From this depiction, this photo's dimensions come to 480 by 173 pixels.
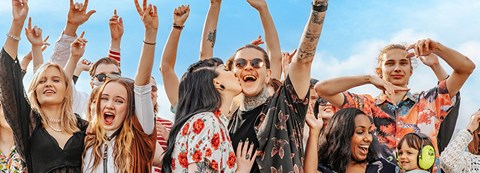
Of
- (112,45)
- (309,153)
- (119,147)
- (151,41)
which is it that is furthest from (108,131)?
(112,45)

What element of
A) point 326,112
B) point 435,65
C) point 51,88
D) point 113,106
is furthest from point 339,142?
point 51,88

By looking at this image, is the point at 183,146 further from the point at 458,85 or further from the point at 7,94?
the point at 458,85

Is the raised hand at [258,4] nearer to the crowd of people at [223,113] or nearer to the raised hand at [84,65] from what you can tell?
the crowd of people at [223,113]

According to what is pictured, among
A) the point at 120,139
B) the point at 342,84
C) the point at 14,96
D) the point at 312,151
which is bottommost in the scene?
the point at 312,151

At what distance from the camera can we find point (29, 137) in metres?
4.84

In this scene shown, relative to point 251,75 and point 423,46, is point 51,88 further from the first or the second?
point 423,46

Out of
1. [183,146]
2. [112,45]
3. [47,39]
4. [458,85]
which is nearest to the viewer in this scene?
[183,146]

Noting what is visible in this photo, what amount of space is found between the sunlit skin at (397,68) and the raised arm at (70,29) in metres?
2.93

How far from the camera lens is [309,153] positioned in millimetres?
4898

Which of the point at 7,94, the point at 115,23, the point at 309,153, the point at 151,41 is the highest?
the point at 115,23

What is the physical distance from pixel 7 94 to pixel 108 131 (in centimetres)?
78

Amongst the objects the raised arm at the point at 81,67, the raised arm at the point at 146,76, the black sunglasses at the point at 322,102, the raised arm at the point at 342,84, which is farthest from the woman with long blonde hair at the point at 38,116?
the black sunglasses at the point at 322,102

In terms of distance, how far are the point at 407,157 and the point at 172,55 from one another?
2.25m

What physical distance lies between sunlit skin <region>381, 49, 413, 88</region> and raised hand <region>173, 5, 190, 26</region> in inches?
82.1
